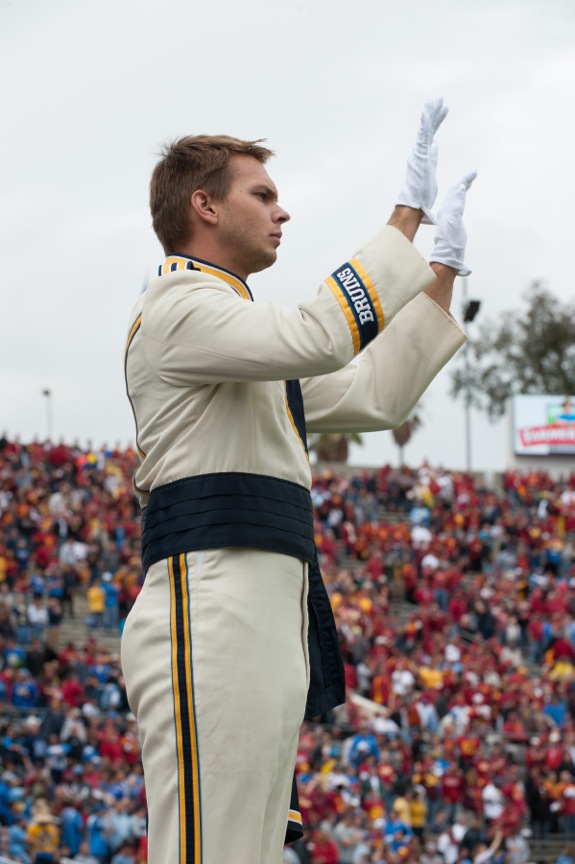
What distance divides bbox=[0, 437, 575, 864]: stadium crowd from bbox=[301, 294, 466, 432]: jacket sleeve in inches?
425

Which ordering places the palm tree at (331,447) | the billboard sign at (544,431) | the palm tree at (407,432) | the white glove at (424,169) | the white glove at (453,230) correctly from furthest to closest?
the palm tree at (407,432), the palm tree at (331,447), the billboard sign at (544,431), the white glove at (453,230), the white glove at (424,169)

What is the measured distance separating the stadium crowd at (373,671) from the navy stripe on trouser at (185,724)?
11.1m

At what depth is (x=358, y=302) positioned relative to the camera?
2883mm

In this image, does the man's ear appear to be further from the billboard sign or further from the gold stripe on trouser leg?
the billboard sign

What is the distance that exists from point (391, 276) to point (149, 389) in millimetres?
581

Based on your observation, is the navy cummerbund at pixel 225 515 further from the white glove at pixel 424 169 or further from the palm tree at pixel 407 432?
the palm tree at pixel 407 432

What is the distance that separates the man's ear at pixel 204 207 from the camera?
122 inches

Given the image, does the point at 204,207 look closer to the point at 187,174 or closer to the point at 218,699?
the point at 187,174

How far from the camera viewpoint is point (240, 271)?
3.17 m

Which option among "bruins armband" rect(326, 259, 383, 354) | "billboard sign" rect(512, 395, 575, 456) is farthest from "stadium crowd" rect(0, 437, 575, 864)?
"bruins armband" rect(326, 259, 383, 354)

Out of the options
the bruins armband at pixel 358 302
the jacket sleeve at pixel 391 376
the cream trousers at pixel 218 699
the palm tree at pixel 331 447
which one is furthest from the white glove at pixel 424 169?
the palm tree at pixel 331 447

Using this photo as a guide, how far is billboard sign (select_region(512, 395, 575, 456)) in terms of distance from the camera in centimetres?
3709

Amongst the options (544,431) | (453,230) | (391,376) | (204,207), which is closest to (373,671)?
(544,431)

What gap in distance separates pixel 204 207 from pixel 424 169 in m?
0.49
